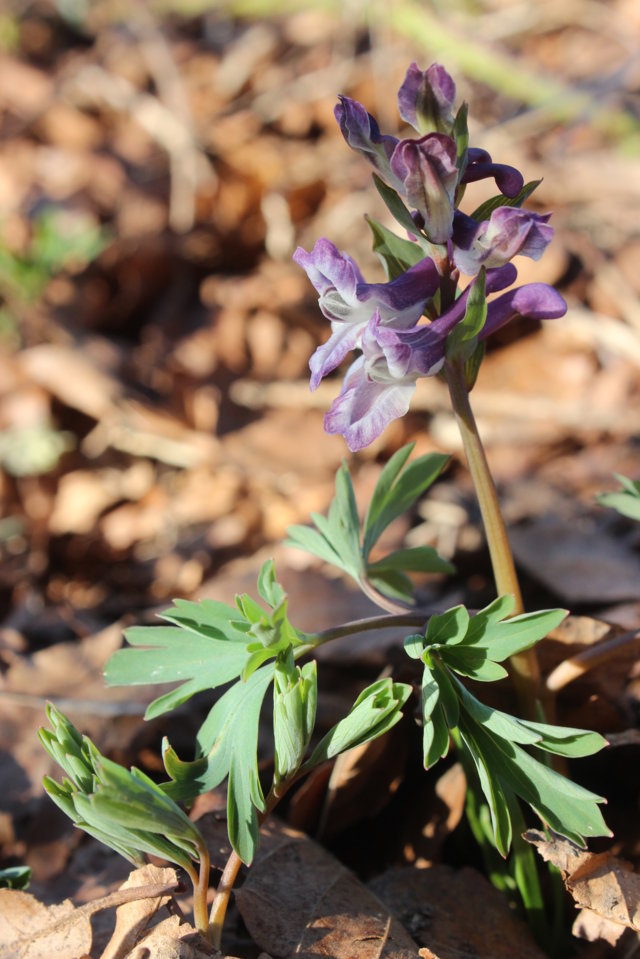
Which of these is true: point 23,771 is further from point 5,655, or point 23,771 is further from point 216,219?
point 216,219

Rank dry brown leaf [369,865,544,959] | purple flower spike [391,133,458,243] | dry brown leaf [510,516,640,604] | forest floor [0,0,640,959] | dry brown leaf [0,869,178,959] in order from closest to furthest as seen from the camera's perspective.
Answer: purple flower spike [391,133,458,243] → dry brown leaf [0,869,178,959] → dry brown leaf [369,865,544,959] → forest floor [0,0,640,959] → dry brown leaf [510,516,640,604]

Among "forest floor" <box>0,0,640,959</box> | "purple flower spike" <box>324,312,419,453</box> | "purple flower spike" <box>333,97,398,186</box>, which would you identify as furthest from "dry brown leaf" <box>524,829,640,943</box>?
"purple flower spike" <box>333,97,398,186</box>

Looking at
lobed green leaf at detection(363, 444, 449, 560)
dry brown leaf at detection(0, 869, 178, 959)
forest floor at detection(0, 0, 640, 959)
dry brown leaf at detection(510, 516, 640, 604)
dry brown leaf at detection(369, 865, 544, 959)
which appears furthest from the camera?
dry brown leaf at detection(510, 516, 640, 604)

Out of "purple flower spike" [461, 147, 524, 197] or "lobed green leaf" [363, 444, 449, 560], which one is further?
"lobed green leaf" [363, 444, 449, 560]

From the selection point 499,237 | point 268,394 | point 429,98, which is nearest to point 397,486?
point 499,237

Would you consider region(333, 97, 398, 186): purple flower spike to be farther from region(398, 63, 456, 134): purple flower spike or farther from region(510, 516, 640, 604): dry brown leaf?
region(510, 516, 640, 604): dry brown leaf

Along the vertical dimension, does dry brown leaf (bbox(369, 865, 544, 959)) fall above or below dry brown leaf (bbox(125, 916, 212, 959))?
below

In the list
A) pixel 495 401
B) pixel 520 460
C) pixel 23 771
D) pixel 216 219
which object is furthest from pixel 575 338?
pixel 23 771
